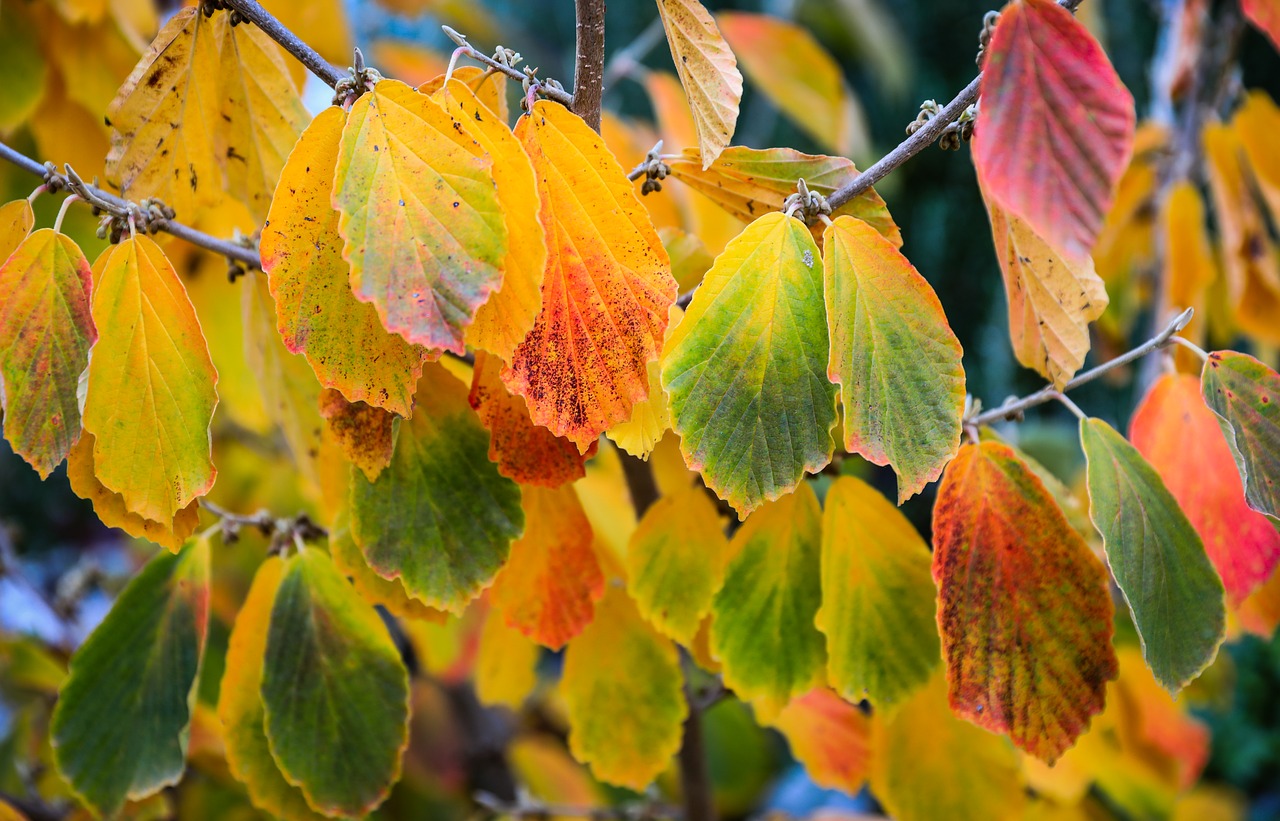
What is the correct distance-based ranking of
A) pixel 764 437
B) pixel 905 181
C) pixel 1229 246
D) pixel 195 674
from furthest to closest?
pixel 905 181
pixel 1229 246
pixel 195 674
pixel 764 437

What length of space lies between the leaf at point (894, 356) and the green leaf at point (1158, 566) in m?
0.10

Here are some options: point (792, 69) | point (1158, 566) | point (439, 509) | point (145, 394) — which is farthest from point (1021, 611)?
point (792, 69)

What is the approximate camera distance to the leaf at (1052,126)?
0.98 feet

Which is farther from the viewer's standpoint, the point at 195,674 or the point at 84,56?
the point at 84,56

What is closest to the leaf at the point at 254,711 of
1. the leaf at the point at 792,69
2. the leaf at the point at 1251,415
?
the leaf at the point at 1251,415

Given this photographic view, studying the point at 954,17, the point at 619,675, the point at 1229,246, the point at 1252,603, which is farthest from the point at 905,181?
the point at 619,675

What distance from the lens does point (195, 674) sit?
0.52 metres

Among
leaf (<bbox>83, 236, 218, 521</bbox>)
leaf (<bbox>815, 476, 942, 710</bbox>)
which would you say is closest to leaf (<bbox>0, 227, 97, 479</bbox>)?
leaf (<bbox>83, 236, 218, 521</bbox>)

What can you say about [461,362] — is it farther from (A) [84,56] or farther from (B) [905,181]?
(B) [905,181]

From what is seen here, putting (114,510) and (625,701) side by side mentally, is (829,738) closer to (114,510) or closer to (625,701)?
(625,701)

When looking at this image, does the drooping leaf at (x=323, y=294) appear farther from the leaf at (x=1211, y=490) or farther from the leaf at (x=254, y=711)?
the leaf at (x=1211, y=490)

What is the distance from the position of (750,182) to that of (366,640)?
13.3 inches

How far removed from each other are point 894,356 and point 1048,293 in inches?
4.1

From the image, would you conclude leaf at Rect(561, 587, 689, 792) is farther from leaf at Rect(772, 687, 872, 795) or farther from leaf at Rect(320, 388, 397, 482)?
leaf at Rect(320, 388, 397, 482)
